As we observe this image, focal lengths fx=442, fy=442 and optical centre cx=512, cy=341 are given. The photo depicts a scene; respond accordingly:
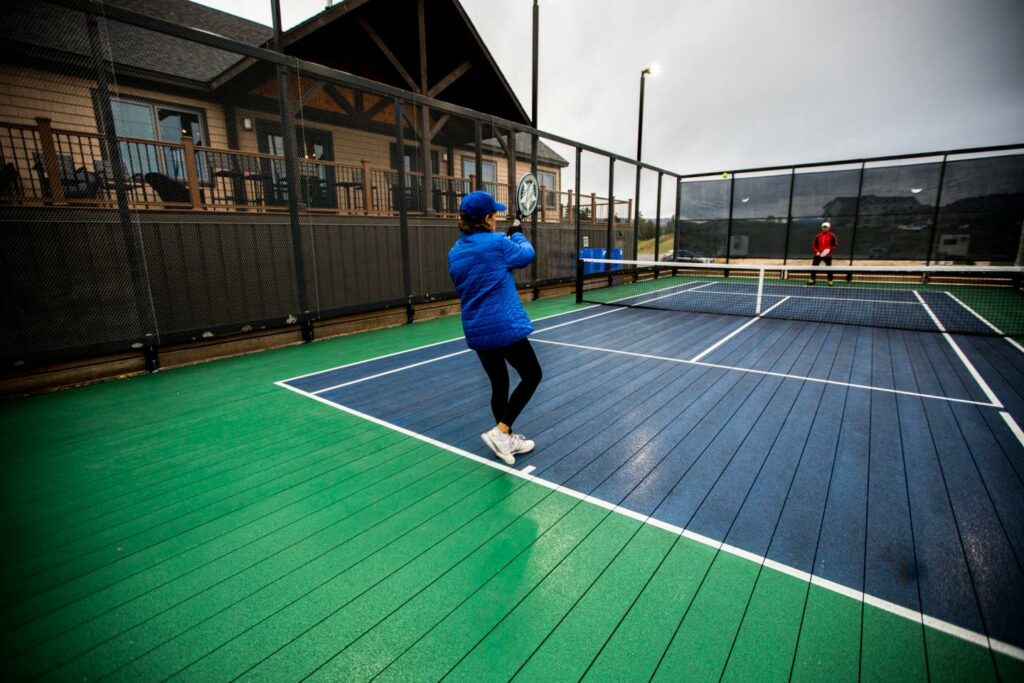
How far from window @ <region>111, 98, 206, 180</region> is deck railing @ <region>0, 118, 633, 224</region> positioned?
13 mm

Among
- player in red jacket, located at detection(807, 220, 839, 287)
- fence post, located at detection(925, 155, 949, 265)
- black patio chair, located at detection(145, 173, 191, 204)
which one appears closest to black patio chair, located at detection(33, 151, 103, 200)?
black patio chair, located at detection(145, 173, 191, 204)

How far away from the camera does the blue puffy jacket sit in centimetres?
309

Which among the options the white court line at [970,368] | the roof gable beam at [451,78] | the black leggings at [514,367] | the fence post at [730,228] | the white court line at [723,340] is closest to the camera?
the black leggings at [514,367]

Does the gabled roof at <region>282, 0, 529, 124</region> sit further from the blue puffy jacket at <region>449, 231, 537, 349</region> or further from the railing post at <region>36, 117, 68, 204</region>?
the blue puffy jacket at <region>449, 231, 537, 349</region>

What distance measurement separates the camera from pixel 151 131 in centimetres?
585

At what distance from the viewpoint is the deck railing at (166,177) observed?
4.70m

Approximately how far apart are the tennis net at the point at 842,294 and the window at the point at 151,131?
8407mm

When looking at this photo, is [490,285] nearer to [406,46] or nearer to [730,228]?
[406,46]

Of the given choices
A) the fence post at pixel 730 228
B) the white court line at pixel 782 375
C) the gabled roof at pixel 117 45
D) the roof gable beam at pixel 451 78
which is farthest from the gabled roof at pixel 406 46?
the fence post at pixel 730 228

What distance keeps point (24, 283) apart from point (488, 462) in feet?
18.1

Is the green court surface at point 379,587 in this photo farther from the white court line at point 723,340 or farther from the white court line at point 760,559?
the white court line at point 723,340

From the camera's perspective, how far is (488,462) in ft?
11.6

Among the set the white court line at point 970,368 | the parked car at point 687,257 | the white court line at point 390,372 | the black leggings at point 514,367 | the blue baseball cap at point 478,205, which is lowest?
the white court line at point 970,368

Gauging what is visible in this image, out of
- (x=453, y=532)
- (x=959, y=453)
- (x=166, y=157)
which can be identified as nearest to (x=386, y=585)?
(x=453, y=532)
